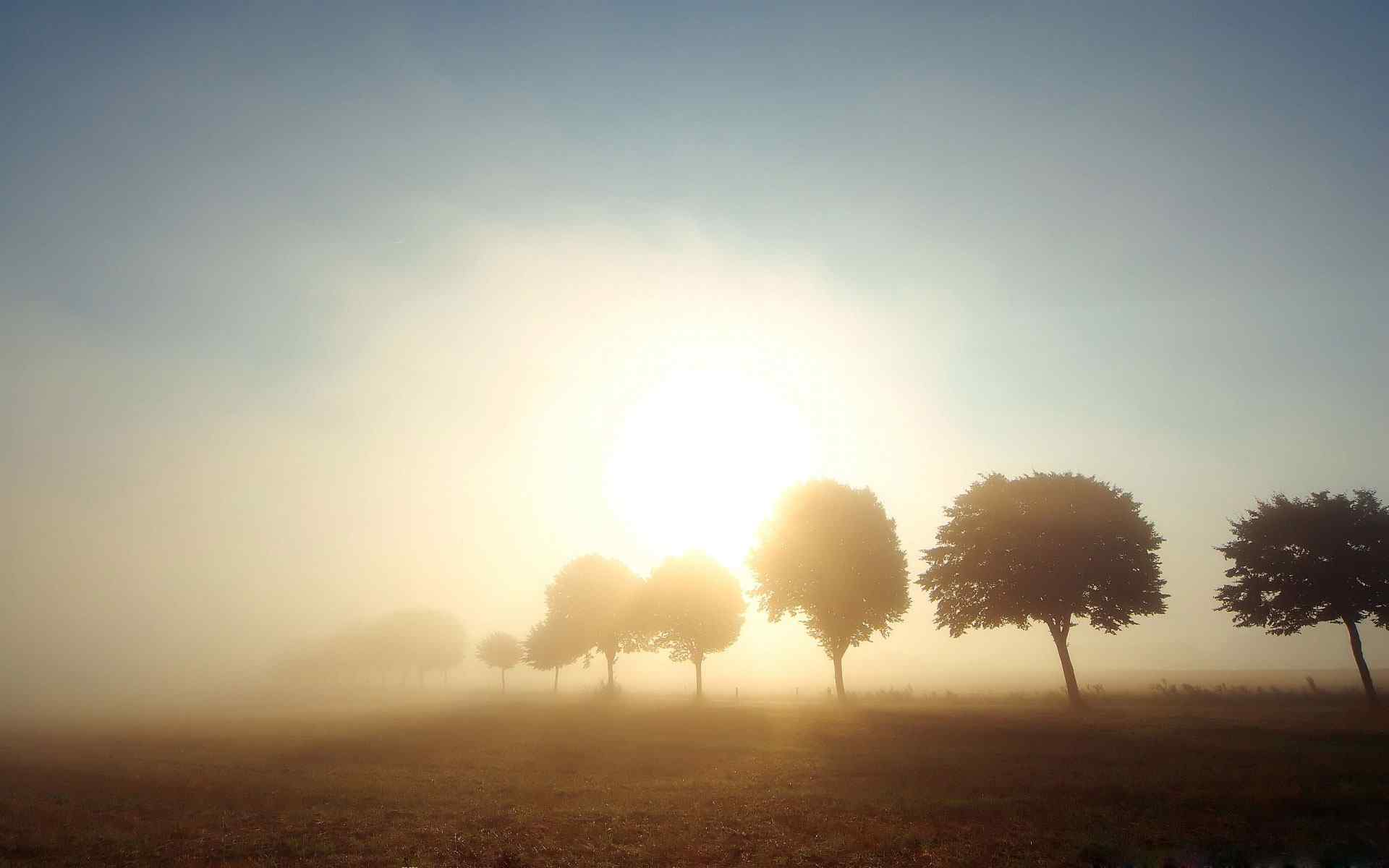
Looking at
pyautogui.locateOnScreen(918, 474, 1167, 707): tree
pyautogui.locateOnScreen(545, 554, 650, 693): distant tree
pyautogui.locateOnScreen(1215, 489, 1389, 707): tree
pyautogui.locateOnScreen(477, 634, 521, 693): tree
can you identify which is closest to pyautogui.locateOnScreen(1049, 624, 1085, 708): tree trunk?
pyautogui.locateOnScreen(918, 474, 1167, 707): tree

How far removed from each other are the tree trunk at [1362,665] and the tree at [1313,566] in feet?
0.21

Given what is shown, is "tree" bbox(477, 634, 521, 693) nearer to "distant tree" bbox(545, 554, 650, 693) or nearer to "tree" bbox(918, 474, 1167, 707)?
"distant tree" bbox(545, 554, 650, 693)

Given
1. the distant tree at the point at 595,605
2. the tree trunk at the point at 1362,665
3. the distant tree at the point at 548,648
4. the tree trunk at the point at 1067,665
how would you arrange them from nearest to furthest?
the tree trunk at the point at 1362,665 → the tree trunk at the point at 1067,665 → the distant tree at the point at 595,605 → the distant tree at the point at 548,648

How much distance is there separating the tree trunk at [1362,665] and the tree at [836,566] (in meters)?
26.9

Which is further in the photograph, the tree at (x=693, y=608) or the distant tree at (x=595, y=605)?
the distant tree at (x=595, y=605)

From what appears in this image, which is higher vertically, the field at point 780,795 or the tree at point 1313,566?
the tree at point 1313,566

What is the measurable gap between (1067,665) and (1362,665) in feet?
48.6

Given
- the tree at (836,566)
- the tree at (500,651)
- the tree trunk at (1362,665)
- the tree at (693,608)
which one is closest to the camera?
the tree trunk at (1362,665)

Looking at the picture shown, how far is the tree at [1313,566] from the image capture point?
3588cm

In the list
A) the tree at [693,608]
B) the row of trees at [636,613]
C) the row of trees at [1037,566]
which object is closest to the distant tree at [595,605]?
the row of trees at [636,613]

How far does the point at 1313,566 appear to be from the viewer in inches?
1455

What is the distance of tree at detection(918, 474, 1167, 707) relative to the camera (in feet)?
133

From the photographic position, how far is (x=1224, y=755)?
2212 cm

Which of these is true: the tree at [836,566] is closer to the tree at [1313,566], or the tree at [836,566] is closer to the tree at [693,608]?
the tree at [693,608]
